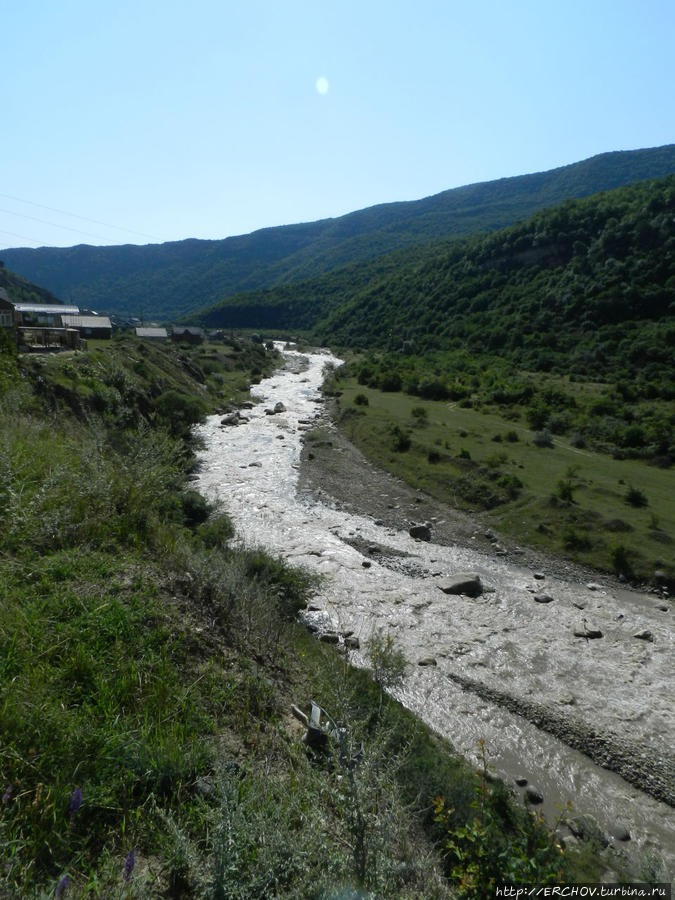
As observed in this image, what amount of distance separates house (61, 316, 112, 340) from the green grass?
32824 millimetres

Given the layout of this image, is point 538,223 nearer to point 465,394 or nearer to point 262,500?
point 465,394

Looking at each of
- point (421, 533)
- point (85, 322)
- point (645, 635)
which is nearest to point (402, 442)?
point (421, 533)

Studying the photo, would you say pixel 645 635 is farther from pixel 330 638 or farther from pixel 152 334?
pixel 152 334

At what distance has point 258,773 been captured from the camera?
413 centimetres

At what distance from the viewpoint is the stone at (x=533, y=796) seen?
764cm

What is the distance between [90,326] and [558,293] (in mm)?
55291

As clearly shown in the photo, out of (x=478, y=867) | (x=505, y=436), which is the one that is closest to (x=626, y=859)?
(x=478, y=867)

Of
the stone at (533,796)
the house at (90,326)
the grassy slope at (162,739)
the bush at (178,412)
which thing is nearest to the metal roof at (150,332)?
the house at (90,326)

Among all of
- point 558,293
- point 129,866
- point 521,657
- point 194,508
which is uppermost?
point 558,293

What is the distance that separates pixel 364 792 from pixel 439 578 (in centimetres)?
1232

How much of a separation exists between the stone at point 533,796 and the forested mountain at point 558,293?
46.4m

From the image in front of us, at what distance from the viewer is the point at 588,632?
497 inches

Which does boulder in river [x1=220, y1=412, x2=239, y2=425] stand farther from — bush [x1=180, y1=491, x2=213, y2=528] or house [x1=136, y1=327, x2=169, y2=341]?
house [x1=136, y1=327, x2=169, y2=341]

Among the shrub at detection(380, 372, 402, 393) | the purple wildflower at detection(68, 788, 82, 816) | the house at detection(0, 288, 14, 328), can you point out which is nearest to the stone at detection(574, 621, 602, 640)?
the purple wildflower at detection(68, 788, 82, 816)
